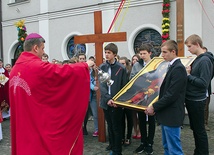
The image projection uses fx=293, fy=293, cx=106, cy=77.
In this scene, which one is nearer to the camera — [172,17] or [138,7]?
[172,17]

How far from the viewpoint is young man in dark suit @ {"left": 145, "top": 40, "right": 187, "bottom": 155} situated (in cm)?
389

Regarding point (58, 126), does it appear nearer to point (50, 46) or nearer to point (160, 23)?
point (160, 23)

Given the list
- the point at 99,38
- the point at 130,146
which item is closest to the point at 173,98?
the point at 130,146

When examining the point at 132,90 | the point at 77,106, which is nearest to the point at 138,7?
the point at 132,90

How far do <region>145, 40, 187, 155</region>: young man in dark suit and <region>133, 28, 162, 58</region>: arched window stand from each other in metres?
7.71

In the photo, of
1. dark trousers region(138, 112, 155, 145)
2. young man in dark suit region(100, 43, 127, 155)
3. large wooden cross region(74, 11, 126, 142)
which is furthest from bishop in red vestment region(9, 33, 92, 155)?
large wooden cross region(74, 11, 126, 142)

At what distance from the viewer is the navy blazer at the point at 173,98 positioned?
3.89 meters

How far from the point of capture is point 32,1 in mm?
15992

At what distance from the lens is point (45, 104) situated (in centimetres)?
356

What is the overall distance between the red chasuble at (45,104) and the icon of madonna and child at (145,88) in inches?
46.1

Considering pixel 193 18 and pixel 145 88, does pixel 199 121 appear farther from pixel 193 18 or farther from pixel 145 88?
pixel 193 18

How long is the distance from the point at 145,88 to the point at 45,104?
5.87ft

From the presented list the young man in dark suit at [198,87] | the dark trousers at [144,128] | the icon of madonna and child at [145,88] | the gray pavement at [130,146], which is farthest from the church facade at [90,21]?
the young man in dark suit at [198,87]

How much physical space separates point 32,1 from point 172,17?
8389 mm
